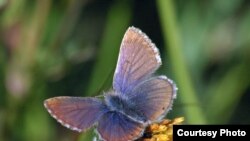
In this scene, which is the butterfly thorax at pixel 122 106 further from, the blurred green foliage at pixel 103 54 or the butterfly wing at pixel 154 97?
the blurred green foliage at pixel 103 54

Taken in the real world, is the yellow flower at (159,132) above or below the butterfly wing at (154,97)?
below

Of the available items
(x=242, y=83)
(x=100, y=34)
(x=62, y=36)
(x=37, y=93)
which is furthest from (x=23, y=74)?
(x=242, y=83)

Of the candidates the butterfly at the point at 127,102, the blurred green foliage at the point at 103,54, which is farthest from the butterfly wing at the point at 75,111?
the blurred green foliage at the point at 103,54

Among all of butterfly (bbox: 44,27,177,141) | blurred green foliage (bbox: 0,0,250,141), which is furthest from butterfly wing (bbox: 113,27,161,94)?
blurred green foliage (bbox: 0,0,250,141)

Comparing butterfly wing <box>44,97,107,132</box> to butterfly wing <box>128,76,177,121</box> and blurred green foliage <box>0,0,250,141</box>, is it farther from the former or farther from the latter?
blurred green foliage <box>0,0,250,141</box>

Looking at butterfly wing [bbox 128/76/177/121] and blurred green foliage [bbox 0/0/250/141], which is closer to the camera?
butterfly wing [bbox 128/76/177/121]

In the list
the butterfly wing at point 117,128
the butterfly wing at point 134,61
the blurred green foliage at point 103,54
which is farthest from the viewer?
the blurred green foliage at point 103,54

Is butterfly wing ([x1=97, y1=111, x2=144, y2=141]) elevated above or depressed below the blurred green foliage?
below
